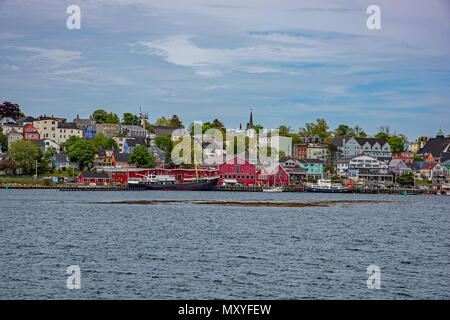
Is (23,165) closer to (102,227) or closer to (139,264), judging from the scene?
(102,227)

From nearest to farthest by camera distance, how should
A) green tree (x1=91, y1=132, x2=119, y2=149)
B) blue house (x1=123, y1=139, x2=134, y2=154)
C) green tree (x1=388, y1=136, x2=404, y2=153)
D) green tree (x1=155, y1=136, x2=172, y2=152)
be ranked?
green tree (x1=155, y1=136, x2=172, y2=152), green tree (x1=91, y1=132, x2=119, y2=149), blue house (x1=123, y1=139, x2=134, y2=154), green tree (x1=388, y1=136, x2=404, y2=153)

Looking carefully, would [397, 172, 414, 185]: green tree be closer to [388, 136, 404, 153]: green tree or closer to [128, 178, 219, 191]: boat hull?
[128, 178, 219, 191]: boat hull

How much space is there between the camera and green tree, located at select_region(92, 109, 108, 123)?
193250 mm

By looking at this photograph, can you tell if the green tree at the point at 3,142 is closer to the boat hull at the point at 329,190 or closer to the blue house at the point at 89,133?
the blue house at the point at 89,133

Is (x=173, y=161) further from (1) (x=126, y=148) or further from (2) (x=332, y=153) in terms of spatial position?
(2) (x=332, y=153)

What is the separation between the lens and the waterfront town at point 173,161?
12081cm

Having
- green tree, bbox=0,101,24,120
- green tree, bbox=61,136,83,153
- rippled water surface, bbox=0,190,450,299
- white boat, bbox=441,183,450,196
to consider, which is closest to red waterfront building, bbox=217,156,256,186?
white boat, bbox=441,183,450,196

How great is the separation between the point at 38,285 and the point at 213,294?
23.8 feet

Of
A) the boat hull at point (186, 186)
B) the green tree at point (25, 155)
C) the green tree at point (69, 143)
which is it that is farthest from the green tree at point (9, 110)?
the boat hull at point (186, 186)

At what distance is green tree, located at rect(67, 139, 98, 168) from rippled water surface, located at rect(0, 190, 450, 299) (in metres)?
75.2

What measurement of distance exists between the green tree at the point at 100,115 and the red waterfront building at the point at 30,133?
133 ft

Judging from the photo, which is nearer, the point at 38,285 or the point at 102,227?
the point at 38,285
